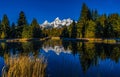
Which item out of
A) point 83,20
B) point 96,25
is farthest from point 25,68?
point 83,20

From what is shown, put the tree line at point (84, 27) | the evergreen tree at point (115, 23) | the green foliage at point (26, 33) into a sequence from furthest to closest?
the evergreen tree at point (115, 23), the green foliage at point (26, 33), the tree line at point (84, 27)

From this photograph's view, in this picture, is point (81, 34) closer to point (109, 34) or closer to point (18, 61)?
point (109, 34)

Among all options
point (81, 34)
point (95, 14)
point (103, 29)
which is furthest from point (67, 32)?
point (103, 29)

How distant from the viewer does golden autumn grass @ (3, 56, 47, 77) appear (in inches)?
448

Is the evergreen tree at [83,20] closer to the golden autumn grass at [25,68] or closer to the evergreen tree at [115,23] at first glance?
the evergreen tree at [115,23]

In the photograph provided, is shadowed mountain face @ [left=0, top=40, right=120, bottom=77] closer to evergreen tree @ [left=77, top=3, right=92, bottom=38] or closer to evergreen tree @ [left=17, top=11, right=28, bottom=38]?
evergreen tree @ [left=77, top=3, right=92, bottom=38]

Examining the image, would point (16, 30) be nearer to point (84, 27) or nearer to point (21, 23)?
point (21, 23)

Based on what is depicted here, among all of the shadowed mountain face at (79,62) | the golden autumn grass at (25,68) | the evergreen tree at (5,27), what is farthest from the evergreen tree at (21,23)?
the golden autumn grass at (25,68)

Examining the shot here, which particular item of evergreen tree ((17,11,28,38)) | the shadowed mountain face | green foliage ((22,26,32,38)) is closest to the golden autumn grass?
the shadowed mountain face

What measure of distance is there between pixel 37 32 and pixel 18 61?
95.7 metres

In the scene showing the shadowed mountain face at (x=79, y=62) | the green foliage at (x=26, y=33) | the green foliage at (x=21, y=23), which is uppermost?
the green foliage at (x=21, y=23)

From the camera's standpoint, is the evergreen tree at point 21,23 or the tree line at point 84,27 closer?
the tree line at point 84,27

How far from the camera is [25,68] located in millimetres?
11750

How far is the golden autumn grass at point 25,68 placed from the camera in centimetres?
1137
